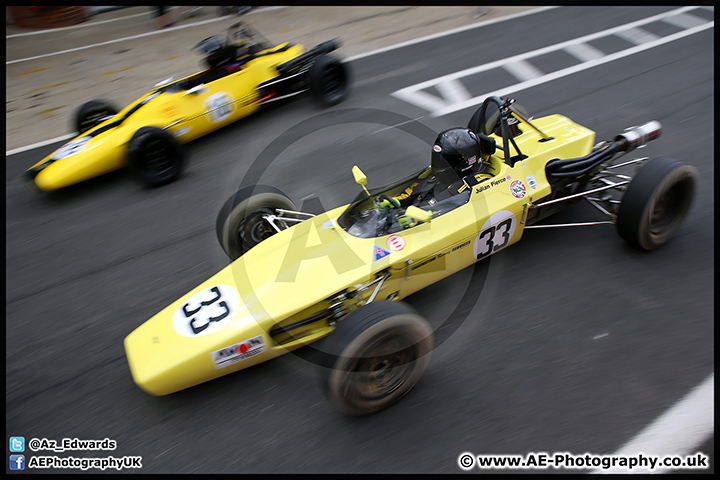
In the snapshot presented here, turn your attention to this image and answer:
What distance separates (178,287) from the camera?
501cm

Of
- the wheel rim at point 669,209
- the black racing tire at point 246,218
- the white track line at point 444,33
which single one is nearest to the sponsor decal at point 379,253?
the black racing tire at point 246,218

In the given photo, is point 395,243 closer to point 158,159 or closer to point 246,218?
point 246,218

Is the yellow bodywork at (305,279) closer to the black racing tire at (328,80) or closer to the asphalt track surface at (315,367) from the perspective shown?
the asphalt track surface at (315,367)

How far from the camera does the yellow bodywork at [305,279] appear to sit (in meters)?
3.71

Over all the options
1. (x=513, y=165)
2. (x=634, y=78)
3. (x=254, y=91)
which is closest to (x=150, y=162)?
(x=254, y=91)

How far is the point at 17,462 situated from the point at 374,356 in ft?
8.67

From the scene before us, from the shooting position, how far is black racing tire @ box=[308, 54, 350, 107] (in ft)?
24.6

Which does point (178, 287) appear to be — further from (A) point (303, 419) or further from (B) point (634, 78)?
(B) point (634, 78)

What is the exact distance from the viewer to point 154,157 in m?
6.38

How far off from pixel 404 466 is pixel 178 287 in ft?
8.97

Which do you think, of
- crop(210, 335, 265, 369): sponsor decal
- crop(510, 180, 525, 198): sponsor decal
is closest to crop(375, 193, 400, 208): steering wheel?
crop(510, 180, 525, 198): sponsor decal

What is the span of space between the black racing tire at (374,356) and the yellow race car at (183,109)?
158 inches

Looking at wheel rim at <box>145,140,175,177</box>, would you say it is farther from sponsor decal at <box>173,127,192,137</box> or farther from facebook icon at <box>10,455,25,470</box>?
facebook icon at <box>10,455,25,470</box>

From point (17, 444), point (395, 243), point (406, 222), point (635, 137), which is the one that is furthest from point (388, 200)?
Answer: point (17, 444)
